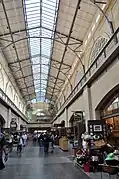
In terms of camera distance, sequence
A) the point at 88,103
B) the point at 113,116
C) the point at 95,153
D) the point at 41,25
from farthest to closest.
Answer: the point at 41,25 < the point at 88,103 < the point at 113,116 < the point at 95,153

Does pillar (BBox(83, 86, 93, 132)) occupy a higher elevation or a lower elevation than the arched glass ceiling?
lower

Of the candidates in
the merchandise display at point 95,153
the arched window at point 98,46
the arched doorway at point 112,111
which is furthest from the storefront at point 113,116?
the arched window at point 98,46

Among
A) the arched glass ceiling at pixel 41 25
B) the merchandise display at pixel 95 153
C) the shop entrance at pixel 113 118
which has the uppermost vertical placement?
the arched glass ceiling at pixel 41 25

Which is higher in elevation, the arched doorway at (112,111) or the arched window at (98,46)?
the arched window at (98,46)

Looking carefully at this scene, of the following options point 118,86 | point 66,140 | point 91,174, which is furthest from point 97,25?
point 66,140

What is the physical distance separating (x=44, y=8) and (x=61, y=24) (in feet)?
6.01

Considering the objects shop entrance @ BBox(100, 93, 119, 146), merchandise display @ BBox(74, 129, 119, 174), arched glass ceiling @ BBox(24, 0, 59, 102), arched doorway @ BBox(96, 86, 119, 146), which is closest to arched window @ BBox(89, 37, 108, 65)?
arched doorway @ BBox(96, 86, 119, 146)

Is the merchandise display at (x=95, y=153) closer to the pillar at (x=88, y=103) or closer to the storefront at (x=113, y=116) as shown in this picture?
the storefront at (x=113, y=116)

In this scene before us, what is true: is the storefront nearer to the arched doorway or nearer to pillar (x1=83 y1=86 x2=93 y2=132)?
the arched doorway

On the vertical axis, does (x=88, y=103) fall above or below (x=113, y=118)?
above

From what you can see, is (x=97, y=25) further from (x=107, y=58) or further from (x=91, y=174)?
(x=91, y=174)

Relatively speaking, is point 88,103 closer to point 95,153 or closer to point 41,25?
point 95,153

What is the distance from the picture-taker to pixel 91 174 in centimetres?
909

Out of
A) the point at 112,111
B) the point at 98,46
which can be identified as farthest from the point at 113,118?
the point at 98,46
